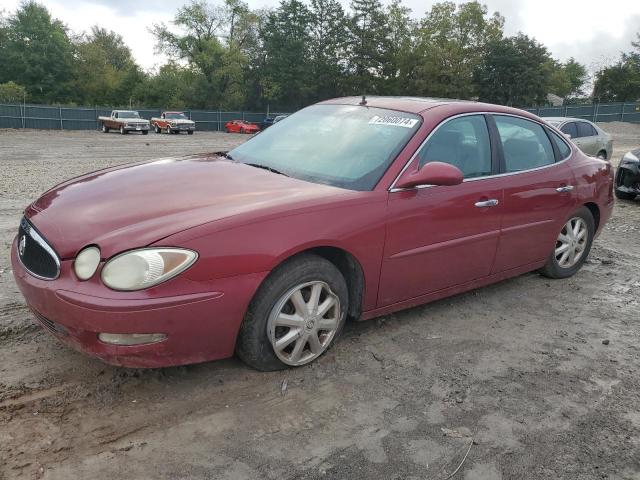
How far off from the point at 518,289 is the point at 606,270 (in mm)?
1371

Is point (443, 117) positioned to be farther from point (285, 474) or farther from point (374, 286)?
point (285, 474)

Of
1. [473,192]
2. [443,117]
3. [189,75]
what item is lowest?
[473,192]

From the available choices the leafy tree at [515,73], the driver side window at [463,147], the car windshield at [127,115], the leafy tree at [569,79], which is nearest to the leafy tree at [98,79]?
the car windshield at [127,115]

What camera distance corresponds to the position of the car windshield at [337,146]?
3555 mm

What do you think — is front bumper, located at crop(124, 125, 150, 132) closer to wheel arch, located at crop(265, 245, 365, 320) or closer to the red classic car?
the red classic car

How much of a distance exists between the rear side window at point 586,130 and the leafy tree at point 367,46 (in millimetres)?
Result: 54152

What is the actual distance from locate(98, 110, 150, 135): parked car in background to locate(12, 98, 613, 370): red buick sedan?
32389 millimetres

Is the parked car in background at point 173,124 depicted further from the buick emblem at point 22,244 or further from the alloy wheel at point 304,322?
the alloy wheel at point 304,322

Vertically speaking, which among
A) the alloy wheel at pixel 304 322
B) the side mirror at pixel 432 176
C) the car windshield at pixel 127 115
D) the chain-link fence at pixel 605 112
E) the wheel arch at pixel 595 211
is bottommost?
the alloy wheel at pixel 304 322

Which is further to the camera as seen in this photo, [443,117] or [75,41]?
[75,41]

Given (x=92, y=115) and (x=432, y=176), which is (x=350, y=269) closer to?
(x=432, y=176)

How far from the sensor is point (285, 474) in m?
2.39

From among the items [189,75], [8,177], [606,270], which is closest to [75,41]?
[189,75]

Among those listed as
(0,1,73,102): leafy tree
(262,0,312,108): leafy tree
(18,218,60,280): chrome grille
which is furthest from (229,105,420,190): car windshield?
(0,1,73,102): leafy tree
